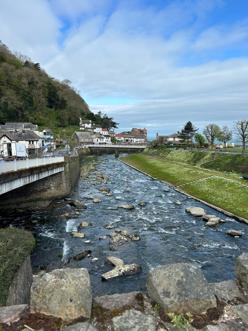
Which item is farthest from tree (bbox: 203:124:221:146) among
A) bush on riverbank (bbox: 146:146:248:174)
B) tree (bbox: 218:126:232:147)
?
bush on riverbank (bbox: 146:146:248:174)

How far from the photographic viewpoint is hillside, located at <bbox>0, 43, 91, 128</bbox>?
144625 millimetres

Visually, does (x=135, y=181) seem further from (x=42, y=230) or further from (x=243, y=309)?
(x=243, y=309)

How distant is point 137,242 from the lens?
2319cm

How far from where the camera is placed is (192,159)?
78.2 m

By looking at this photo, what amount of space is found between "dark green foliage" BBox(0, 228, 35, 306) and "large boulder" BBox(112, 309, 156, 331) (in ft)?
14.9

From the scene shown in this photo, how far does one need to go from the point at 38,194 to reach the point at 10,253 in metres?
26.2

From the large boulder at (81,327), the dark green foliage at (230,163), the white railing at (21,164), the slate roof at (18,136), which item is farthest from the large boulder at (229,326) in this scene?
the slate roof at (18,136)

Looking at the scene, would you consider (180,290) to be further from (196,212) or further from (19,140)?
(19,140)

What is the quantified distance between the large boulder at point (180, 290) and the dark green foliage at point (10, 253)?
4.84 m

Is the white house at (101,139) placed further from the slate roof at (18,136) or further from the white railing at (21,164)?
the white railing at (21,164)

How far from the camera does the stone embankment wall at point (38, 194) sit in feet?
109

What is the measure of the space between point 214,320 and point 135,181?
50.8m

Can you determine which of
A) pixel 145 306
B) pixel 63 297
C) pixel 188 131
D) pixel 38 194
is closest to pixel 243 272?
pixel 145 306

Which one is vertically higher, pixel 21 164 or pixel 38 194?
pixel 21 164
